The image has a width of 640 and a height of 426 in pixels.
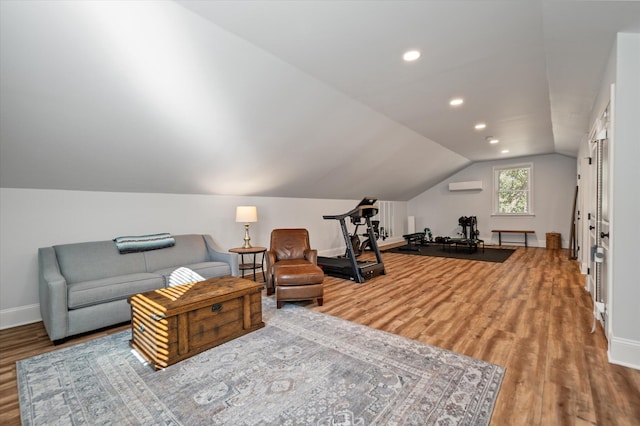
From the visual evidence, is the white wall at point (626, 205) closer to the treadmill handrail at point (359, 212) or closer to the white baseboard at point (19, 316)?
the treadmill handrail at point (359, 212)

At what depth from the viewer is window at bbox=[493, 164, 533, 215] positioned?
8484 millimetres

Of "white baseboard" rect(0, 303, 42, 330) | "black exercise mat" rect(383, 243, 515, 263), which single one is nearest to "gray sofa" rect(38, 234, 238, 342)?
"white baseboard" rect(0, 303, 42, 330)

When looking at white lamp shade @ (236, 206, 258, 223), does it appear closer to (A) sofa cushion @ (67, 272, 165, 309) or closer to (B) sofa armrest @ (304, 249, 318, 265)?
(B) sofa armrest @ (304, 249, 318, 265)

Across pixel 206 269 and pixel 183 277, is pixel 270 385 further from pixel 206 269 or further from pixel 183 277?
pixel 206 269

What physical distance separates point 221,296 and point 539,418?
2.38m

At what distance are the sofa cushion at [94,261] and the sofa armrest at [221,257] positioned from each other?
90 cm

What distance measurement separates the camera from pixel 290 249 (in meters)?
4.38

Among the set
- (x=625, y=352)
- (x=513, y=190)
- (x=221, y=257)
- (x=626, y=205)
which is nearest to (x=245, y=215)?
(x=221, y=257)

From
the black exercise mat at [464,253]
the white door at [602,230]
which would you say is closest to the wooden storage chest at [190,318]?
the white door at [602,230]

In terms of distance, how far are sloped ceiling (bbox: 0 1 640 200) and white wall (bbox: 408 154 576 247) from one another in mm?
4147

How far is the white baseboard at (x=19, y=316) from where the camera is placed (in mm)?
3070

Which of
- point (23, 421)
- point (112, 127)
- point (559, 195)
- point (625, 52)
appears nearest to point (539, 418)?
point (625, 52)

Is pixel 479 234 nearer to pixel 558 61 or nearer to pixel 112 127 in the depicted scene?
pixel 558 61

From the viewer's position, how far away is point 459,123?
16.3 feet
